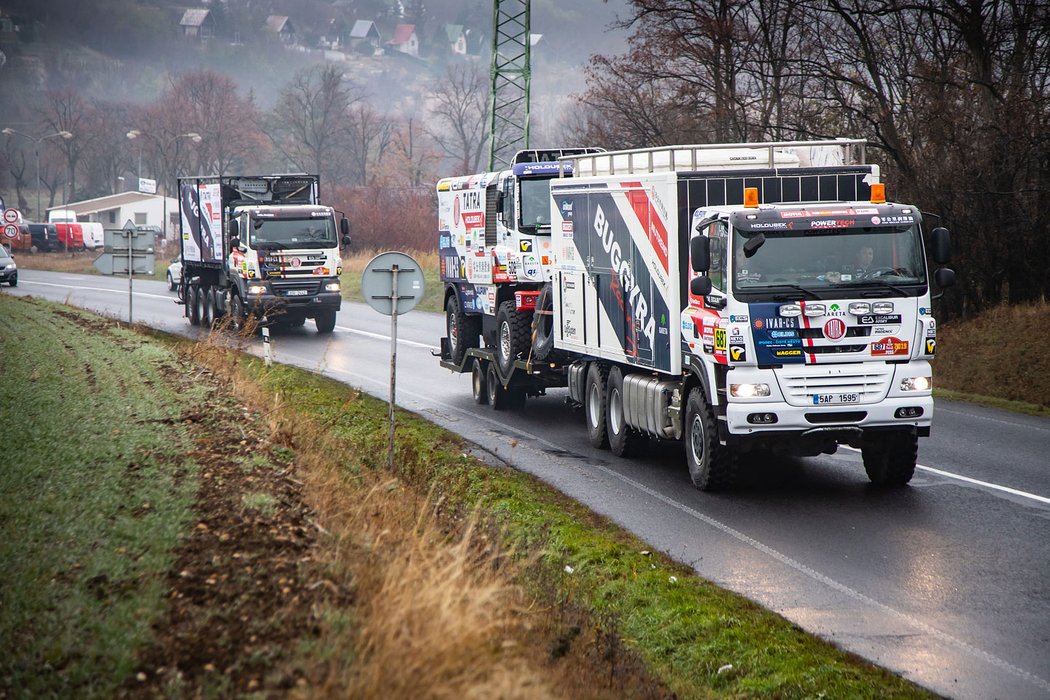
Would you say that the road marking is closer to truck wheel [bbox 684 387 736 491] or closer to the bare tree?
truck wheel [bbox 684 387 736 491]

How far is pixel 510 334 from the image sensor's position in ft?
61.6

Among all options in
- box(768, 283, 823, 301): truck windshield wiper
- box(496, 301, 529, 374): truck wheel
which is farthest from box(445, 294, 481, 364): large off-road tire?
box(768, 283, 823, 301): truck windshield wiper


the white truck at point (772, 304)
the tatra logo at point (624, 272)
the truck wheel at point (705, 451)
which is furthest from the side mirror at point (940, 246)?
the tatra logo at point (624, 272)

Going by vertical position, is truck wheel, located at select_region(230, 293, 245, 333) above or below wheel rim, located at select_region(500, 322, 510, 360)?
above

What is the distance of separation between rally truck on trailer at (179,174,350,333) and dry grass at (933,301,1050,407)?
15729mm

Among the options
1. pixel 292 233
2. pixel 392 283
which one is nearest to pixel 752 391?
pixel 392 283

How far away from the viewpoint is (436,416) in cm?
1894

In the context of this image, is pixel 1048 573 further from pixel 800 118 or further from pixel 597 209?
pixel 800 118

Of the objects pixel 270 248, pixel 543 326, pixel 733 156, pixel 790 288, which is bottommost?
pixel 543 326

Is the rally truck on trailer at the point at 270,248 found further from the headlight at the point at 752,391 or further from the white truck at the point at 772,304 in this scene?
the headlight at the point at 752,391

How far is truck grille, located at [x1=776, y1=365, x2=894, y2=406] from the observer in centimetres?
1199

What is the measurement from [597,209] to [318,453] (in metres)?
5.10

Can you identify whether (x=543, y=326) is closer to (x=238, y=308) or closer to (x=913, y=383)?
(x=913, y=383)

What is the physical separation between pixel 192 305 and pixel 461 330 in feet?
56.8
